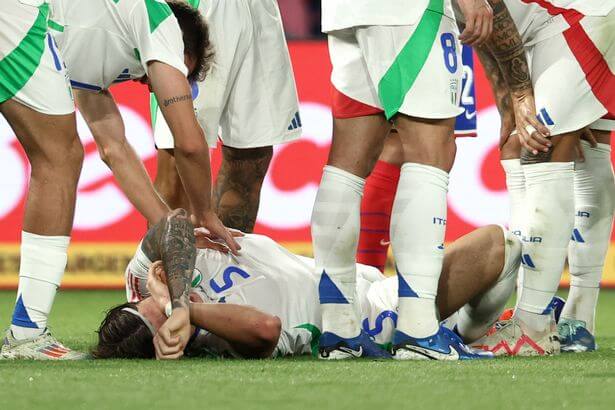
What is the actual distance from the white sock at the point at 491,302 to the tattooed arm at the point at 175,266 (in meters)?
1.03

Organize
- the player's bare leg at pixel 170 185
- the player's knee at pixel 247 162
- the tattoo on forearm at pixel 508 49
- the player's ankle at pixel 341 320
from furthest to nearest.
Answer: the player's bare leg at pixel 170 185 < the player's knee at pixel 247 162 < the tattoo on forearm at pixel 508 49 < the player's ankle at pixel 341 320

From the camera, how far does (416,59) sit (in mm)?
4129

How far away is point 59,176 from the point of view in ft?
13.8

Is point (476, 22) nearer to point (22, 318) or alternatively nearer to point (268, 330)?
point (268, 330)

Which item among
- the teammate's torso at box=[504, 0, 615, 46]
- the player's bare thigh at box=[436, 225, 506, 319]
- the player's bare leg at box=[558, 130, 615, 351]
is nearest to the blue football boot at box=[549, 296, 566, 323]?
the player's bare leg at box=[558, 130, 615, 351]

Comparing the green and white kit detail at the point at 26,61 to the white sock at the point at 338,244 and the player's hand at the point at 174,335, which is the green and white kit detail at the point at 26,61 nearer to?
the player's hand at the point at 174,335

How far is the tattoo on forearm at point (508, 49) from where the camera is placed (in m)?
4.48

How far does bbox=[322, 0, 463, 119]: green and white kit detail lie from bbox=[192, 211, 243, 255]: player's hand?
747 millimetres

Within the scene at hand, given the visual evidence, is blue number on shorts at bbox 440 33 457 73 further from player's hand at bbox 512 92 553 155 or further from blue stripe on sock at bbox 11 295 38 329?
blue stripe on sock at bbox 11 295 38 329

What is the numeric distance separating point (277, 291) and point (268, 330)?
1.03 feet

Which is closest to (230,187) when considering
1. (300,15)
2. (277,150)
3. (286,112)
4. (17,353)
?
(286,112)

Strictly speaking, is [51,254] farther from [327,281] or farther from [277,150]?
[277,150]

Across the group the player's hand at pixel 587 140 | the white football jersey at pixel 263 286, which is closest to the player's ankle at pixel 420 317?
the white football jersey at pixel 263 286

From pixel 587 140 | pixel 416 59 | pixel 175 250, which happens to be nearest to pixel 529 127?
pixel 587 140
